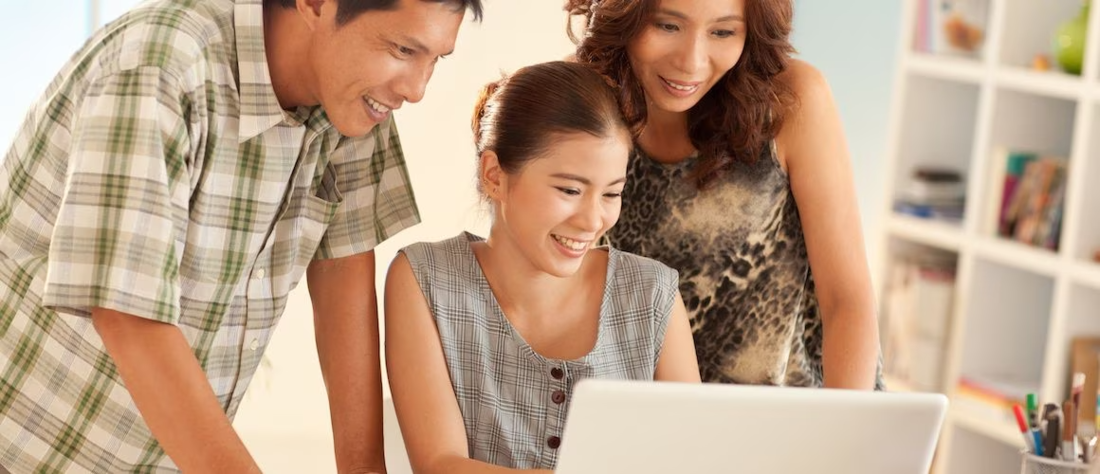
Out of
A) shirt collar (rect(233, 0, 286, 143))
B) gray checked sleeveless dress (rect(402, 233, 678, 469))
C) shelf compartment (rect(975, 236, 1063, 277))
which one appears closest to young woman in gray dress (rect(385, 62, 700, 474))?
gray checked sleeveless dress (rect(402, 233, 678, 469))

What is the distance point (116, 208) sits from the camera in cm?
120

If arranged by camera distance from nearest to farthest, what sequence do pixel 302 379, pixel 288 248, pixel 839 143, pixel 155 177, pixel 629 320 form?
pixel 155 177 → pixel 288 248 → pixel 629 320 → pixel 839 143 → pixel 302 379

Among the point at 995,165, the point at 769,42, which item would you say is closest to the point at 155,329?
the point at 769,42

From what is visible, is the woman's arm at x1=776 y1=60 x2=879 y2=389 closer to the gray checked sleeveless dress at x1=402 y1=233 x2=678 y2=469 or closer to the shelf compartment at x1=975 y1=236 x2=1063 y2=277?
the gray checked sleeveless dress at x1=402 y1=233 x2=678 y2=469

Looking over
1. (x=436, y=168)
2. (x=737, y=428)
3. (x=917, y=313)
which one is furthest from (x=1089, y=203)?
(x=737, y=428)

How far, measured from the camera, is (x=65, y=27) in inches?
134

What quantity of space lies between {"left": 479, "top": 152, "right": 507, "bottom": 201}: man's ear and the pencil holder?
706 millimetres

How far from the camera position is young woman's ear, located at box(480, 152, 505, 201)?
162 cm

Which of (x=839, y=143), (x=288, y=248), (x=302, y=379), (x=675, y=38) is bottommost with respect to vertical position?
(x=302, y=379)

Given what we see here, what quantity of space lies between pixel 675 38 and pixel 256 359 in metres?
0.67

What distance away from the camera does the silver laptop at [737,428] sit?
114 cm

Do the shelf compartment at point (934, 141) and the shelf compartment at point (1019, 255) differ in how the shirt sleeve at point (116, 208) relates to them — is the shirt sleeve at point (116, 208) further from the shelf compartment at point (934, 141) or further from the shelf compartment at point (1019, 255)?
the shelf compartment at point (934, 141)

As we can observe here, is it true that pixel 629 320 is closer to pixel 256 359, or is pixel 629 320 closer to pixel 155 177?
pixel 256 359

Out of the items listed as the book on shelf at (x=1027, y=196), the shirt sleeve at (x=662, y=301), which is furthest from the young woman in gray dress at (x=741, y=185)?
the book on shelf at (x=1027, y=196)
